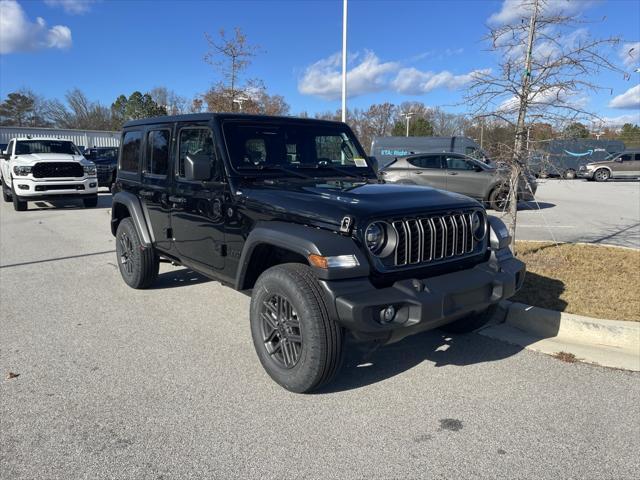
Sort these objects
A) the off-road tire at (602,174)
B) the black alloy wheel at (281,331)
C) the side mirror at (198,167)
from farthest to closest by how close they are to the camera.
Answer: the off-road tire at (602,174), the side mirror at (198,167), the black alloy wheel at (281,331)

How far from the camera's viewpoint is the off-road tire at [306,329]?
305cm

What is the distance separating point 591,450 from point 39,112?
232ft

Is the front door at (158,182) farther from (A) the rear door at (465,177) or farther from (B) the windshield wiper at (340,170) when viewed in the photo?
(A) the rear door at (465,177)

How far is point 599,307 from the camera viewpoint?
15.5 feet

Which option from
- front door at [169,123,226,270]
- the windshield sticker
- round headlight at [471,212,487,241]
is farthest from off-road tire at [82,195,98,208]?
round headlight at [471,212,487,241]

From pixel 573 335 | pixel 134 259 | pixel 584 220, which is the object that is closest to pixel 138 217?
pixel 134 259

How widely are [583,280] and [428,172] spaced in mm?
9015

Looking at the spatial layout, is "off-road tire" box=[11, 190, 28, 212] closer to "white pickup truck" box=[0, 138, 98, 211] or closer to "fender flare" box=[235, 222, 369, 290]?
"white pickup truck" box=[0, 138, 98, 211]

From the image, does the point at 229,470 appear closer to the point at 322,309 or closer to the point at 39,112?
the point at 322,309

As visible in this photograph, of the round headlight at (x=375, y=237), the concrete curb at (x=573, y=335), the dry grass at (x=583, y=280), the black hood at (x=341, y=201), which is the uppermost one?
the black hood at (x=341, y=201)

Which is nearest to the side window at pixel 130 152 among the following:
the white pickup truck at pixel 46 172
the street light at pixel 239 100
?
the white pickup truck at pixel 46 172

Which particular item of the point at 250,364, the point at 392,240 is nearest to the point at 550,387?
the point at 392,240

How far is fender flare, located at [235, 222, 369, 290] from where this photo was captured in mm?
2977

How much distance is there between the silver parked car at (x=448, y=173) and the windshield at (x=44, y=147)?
30.8 feet
